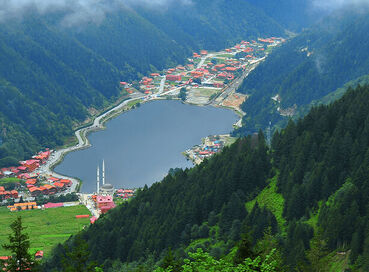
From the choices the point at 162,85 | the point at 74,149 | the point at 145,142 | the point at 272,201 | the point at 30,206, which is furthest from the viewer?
the point at 162,85

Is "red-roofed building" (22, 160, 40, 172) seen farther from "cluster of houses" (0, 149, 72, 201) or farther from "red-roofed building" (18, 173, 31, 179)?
"red-roofed building" (18, 173, 31, 179)

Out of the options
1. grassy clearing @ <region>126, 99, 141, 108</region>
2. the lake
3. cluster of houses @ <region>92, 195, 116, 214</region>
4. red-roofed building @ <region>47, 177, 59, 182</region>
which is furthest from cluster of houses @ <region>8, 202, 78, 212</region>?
grassy clearing @ <region>126, 99, 141, 108</region>

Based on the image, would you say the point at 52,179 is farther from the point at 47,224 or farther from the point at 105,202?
the point at 47,224

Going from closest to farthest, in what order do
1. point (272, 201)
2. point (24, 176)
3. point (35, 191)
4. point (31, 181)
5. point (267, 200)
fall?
point (272, 201) → point (267, 200) → point (35, 191) → point (31, 181) → point (24, 176)

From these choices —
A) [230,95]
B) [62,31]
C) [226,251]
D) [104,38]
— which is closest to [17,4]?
[62,31]

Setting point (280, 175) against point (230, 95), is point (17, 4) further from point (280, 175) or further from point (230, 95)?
point (280, 175)

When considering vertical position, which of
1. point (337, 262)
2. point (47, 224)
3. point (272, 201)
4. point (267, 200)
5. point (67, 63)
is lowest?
point (337, 262)

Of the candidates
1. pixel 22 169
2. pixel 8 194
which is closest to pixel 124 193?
pixel 8 194

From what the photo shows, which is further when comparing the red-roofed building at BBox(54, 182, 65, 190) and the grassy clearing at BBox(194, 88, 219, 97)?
the grassy clearing at BBox(194, 88, 219, 97)
